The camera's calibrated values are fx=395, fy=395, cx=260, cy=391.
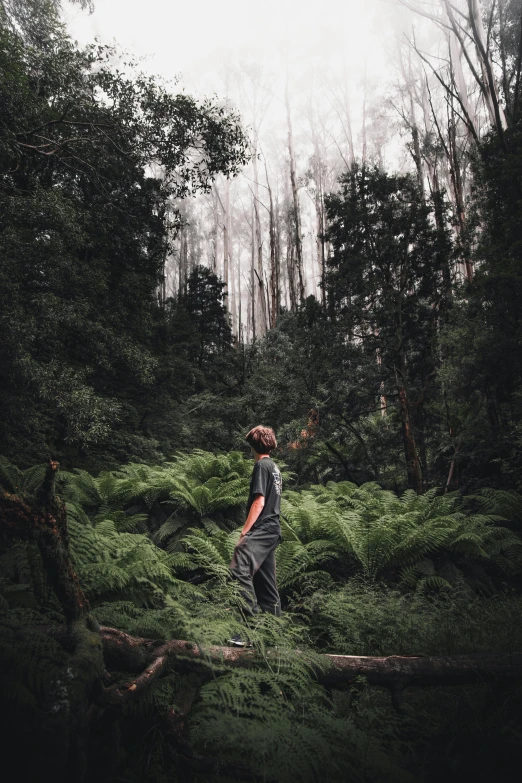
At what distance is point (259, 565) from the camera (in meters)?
3.16

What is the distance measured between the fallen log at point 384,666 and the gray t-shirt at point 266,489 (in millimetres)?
1125

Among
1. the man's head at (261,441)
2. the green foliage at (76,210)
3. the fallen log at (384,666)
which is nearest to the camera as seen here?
the fallen log at (384,666)

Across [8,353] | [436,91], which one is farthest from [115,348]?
[436,91]

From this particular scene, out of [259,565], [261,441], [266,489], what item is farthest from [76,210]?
[259,565]

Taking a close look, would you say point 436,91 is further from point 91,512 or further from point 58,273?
point 91,512

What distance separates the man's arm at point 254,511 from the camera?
3262mm

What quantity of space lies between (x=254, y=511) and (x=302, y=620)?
4.41 ft

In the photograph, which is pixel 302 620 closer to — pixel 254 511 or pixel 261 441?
pixel 254 511

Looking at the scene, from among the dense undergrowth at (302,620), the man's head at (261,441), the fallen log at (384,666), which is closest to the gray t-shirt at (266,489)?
the man's head at (261,441)

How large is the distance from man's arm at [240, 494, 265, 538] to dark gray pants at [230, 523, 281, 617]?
5 cm

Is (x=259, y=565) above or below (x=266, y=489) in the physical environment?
below

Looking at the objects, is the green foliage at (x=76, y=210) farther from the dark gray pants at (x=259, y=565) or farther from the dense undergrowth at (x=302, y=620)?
the dark gray pants at (x=259, y=565)

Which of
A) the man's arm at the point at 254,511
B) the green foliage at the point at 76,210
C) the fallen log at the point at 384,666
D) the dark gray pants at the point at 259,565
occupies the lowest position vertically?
the fallen log at the point at 384,666

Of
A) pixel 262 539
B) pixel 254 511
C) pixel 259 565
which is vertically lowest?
pixel 259 565
